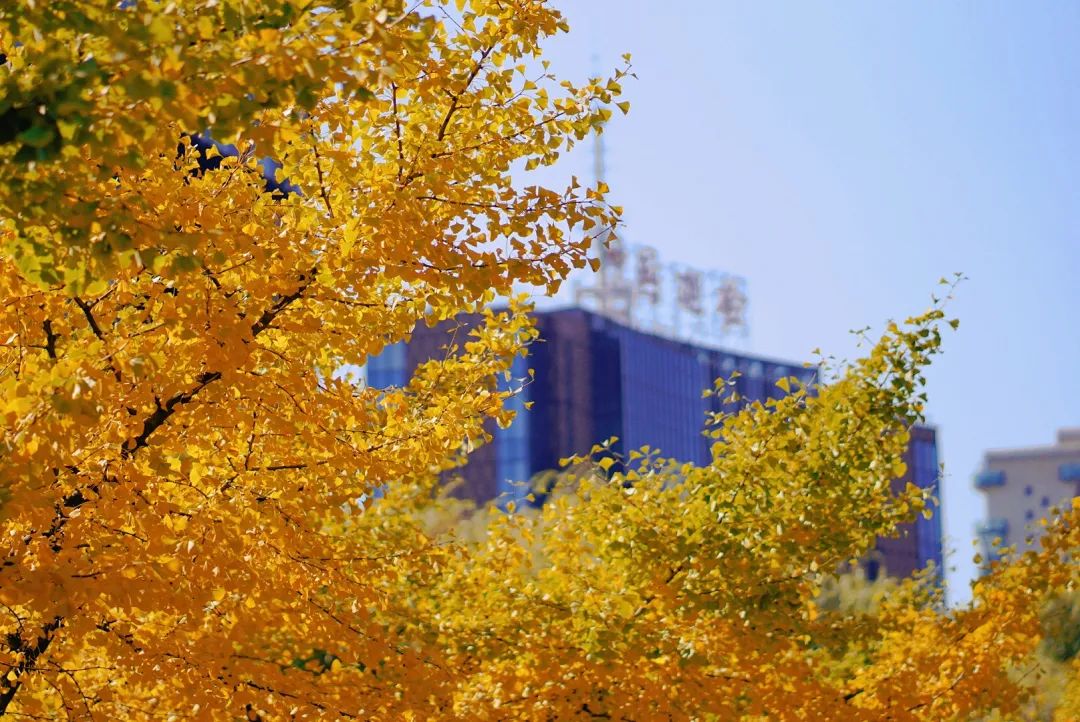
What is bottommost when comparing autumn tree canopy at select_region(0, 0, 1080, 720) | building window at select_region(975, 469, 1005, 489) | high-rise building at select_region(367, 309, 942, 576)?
autumn tree canopy at select_region(0, 0, 1080, 720)

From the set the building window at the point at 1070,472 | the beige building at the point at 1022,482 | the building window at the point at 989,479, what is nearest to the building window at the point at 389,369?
the beige building at the point at 1022,482

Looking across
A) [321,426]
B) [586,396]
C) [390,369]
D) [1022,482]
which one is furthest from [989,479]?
[321,426]

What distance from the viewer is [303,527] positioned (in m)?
7.22

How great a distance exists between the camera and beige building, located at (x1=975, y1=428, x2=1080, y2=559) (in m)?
177

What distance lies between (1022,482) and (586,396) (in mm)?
104647

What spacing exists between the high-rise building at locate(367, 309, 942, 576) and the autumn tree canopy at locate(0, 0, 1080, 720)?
6935 centimetres

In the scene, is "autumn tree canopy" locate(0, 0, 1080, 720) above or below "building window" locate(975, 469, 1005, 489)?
below

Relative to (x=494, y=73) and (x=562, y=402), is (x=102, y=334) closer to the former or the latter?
(x=494, y=73)

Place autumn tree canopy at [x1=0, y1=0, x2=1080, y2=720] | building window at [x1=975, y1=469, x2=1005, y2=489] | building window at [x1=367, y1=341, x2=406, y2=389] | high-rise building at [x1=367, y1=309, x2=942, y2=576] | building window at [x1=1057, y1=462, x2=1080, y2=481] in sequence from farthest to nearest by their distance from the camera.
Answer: building window at [x1=975, y1=469, x2=1005, y2=489] < building window at [x1=1057, y1=462, x2=1080, y2=481] < high-rise building at [x1=367, y1=309, x2=942, y2=576] < building window at [x1=367, y1=341, x2=406, y2=389] < autumn tree canopy at [x1=0, y1=0, x2=1080, y2=720]

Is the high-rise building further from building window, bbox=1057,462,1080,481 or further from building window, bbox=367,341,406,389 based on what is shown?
building window, bbox=1057,462,1080,481

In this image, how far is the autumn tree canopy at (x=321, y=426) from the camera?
179 inches

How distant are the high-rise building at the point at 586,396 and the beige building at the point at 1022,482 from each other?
86.0m

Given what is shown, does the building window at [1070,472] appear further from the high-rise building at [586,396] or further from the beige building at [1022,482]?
the high-rise building at [586,396]

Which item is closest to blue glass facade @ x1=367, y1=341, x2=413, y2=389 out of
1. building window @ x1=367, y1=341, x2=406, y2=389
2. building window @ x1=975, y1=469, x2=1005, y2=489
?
building window @ x1=367, y1=341, x2=406, y2=389
